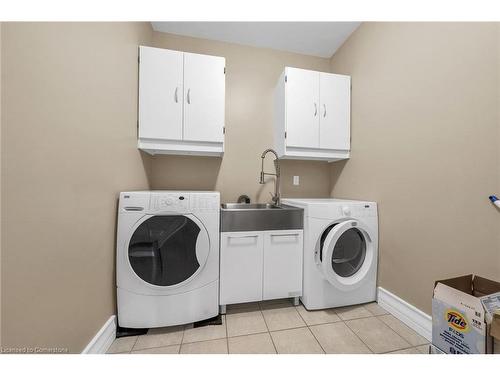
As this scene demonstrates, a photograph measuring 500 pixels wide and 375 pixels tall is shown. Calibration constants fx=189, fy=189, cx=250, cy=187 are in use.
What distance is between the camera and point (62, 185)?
844 millimetres

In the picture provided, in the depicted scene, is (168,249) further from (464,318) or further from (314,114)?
(314,114)

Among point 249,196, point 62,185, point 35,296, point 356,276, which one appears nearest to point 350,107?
point 249,196

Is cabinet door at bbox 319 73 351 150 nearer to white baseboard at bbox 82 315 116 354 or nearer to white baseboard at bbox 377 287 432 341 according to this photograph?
white baseboard at bbox 377 287 432 341

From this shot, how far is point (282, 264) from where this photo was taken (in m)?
1.54

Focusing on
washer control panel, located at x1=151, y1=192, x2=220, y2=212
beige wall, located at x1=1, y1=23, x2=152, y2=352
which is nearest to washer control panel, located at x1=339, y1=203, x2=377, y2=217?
washer control panel, located at x1=151, y1=192, x2=220, y2=212

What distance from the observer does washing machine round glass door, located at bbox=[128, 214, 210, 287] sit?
4.06 ft

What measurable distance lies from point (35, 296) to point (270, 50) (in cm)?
272

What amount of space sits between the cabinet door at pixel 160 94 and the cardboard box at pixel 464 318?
200cm

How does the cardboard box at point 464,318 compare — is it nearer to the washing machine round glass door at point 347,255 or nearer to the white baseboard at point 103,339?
the washing machine round glass door at point 347,255

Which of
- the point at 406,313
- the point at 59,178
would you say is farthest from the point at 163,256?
the point at 406,313

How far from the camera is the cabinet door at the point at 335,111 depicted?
1.92 m

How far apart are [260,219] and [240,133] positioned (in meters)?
1.09

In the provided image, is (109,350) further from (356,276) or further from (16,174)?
(356,276)

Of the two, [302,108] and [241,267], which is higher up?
[302,108]
